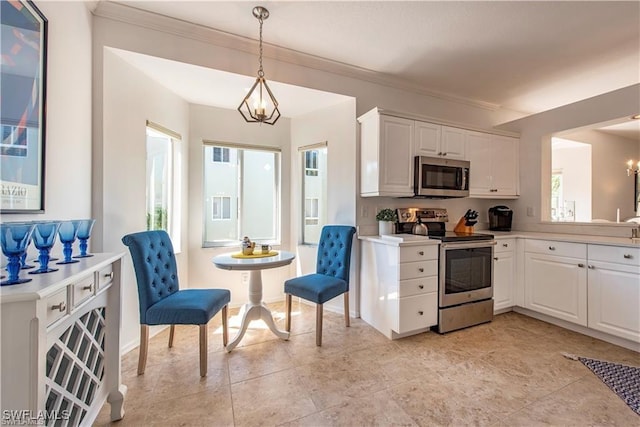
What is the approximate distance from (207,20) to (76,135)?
1.31 meters

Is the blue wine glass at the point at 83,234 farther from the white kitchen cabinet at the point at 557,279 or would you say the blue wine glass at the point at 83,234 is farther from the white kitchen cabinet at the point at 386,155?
the white kitchen cabinet at the point at 557,279

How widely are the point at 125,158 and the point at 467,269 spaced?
10.9ft

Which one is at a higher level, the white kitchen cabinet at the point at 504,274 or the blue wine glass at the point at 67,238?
the blue wine glass at the point at 67,238

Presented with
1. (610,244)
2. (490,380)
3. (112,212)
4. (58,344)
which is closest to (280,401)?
(58,344)

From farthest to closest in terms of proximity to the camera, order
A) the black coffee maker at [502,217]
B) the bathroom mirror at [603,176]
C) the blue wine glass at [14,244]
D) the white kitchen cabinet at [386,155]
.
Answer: the bathroom mirror at [603,176]
the black coffee maker at [502,217]
the white kitchen cabinet at [386,155]
the blue wine glass at [14,244]

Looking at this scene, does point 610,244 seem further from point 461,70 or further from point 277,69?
point 277,69

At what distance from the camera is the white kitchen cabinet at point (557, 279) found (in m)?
2.55

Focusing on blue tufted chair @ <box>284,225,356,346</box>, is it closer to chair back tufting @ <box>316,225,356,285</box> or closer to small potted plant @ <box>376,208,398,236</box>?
chair back tufting @ <box>316,225,356,285</box>

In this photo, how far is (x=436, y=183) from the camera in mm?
2947

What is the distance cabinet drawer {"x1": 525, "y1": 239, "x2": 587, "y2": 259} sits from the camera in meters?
2.55

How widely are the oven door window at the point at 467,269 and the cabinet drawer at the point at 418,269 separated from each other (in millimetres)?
153

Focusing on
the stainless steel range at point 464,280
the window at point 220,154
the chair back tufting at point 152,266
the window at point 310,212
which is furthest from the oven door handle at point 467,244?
the window at point 220,154

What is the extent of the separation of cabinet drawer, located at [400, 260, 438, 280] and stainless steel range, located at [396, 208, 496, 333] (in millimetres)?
83

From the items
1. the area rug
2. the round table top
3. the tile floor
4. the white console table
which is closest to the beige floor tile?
the tile floor
